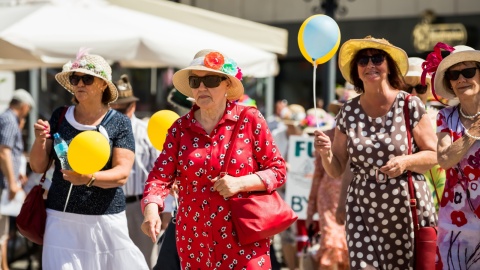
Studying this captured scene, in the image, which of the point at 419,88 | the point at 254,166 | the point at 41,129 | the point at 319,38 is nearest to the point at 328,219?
the point at 419,88

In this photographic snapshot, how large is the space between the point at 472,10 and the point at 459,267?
16733 mm

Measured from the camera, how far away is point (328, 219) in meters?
9.09

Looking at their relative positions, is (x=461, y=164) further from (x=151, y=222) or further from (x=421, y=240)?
(x=151, y=222)

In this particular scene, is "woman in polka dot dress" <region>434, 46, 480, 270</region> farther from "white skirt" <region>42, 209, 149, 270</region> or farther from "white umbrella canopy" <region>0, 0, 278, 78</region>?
"white umbrella canopy" <region>0, 0, 278, 78</region>

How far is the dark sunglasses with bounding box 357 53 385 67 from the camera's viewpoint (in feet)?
20.3

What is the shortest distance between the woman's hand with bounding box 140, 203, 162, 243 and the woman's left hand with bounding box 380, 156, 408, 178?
4.58ft

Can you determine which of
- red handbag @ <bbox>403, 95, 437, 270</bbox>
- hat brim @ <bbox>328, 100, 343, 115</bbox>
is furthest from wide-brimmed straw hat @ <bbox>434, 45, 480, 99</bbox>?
hat brim @ <bbox>328, 100, 343, 115</bbox>

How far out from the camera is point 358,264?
19.9 ft

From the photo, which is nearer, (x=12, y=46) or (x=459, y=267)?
(x=459, y=267)

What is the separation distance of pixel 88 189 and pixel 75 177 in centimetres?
27

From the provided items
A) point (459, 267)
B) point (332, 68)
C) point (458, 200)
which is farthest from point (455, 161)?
point (332, 68)

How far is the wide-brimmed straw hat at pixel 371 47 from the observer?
20.2 feet

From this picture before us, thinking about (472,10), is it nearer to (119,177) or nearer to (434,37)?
(434,37)

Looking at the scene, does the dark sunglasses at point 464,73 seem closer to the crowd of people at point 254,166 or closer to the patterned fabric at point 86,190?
the crowd of people at point 254,166
